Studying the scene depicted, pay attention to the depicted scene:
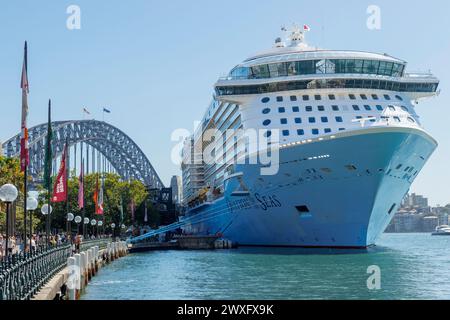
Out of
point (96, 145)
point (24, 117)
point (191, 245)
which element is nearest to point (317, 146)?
point (24, 117)

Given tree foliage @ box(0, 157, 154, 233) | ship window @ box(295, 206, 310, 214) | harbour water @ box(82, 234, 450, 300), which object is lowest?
harbour water @ box(82, 234, 450, 300)

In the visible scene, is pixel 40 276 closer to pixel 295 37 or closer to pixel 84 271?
pixel 84 271

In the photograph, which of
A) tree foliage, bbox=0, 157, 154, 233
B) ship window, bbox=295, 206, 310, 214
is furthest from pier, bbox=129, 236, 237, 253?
ship window, bbox=295, 206, 310, 214

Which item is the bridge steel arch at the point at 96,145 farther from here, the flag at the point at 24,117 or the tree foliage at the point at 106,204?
the flag at the point at 24,117

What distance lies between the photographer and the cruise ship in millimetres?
43781

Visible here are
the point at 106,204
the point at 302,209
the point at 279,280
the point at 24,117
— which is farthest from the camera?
the point at 106,204

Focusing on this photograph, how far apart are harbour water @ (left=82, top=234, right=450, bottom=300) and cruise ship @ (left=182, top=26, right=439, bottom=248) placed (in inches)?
139

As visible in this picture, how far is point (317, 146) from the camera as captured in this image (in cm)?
4394

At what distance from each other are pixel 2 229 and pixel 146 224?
55.2m

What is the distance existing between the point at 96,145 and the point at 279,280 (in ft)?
437

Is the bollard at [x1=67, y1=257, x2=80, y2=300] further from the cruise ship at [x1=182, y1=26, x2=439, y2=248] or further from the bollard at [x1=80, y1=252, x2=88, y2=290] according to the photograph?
the cruise ship at [x1=182, y1=26, x2=439, y2=248]

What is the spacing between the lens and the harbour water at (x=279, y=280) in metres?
27.1
